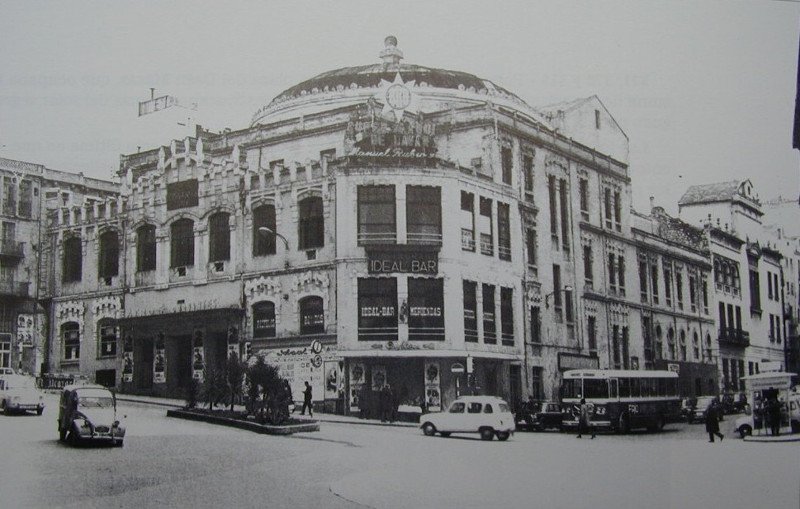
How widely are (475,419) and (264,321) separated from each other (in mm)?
3542

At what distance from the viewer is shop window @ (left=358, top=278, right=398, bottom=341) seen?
1508 cm

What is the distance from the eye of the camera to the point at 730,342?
603 inches

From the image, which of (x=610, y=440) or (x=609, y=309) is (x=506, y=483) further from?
(x=609, y=309)

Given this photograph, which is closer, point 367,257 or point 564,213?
point 367,257

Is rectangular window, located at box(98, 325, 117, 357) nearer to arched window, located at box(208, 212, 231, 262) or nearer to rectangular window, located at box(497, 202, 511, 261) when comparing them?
arched window, located at box(208, 212, 231, 262)

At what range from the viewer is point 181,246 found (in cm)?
1449

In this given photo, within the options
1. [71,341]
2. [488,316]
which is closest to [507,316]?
[488,316]

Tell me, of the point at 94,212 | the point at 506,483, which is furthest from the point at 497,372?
the point at 94,212

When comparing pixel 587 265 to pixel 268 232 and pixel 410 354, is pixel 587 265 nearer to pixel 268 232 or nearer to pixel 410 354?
pixel 410 354

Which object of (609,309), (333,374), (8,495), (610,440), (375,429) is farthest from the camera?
(609,309)

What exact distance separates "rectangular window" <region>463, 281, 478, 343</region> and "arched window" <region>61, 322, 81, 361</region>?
5.85 meters

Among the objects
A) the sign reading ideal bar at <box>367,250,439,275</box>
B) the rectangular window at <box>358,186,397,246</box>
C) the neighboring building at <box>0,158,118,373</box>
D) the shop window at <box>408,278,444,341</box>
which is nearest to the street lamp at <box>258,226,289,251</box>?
the rectangular window at <box>358,186,397,246</box>

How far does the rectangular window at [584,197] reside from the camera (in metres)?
16.4

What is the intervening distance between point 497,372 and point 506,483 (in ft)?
10.5
